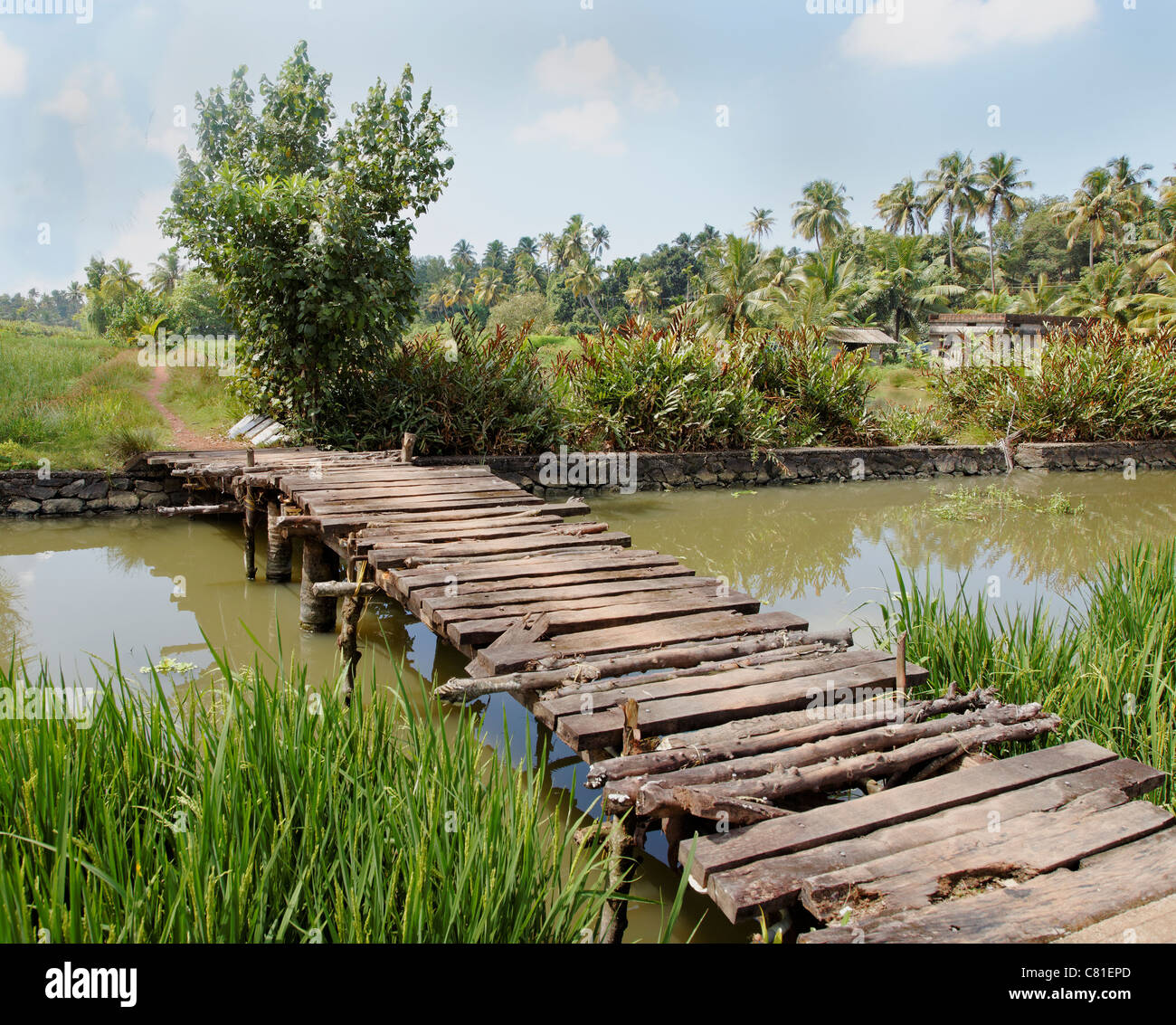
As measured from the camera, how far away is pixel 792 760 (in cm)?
Result: 258

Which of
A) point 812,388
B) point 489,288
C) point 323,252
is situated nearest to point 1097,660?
point 323,252

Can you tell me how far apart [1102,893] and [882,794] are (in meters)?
0.56

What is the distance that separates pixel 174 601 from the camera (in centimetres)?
596

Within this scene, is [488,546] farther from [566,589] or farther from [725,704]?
[725,704]

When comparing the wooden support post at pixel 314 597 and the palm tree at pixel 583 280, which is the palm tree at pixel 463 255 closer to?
the palm tree at pixel 583 280

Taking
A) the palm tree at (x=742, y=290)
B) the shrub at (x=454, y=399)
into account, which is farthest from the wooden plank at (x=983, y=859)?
the palm tree at (x=742, y=290)

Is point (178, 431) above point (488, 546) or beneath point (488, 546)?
above

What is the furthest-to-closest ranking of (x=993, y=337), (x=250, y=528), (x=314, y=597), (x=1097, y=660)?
1. (x=993, y=337)
2. (x=250, y=528)
3. (x=314, y=597)
4. (x=1097, y=660)

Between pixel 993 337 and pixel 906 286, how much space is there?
20.0 m

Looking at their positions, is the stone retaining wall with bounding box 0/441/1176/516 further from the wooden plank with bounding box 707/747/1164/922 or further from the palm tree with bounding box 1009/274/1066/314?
the palm tree with bounding box 1009/274/1066/314

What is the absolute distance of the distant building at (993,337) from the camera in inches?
605

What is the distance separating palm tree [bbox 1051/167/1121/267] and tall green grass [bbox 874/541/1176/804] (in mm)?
39674

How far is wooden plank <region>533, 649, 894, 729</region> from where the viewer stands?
2.87 meters
